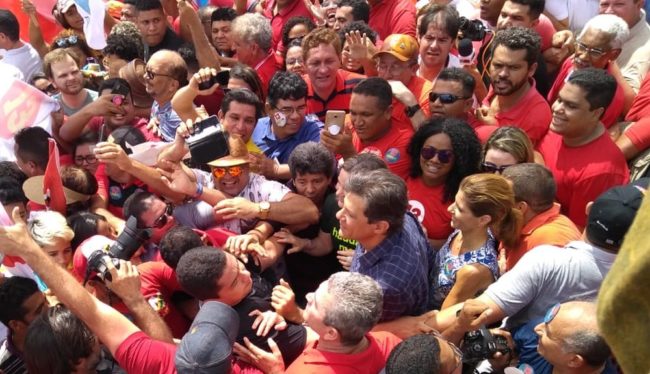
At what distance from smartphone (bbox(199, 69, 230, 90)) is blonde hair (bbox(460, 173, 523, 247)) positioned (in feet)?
6.83

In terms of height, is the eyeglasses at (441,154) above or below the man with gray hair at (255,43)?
above

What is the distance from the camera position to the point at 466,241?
3.06 metres

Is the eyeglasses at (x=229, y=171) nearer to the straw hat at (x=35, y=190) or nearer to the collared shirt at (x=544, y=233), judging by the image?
the straw hat at (x=35, y=190)

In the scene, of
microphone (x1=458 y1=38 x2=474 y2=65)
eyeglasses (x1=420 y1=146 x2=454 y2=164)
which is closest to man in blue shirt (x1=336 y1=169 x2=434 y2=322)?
eyeglasses (x1=420 y1=146 x2=454 y2=164)

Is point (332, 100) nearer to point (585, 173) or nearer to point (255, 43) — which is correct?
point (255, 43)

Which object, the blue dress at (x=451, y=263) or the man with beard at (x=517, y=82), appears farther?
the man with beard at (x=517, y=82)

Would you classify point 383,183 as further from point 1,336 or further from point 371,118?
point 1,336

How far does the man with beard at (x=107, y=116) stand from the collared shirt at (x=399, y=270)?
2.30 meters

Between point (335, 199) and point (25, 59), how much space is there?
13.2 feet

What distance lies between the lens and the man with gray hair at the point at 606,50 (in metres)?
4.16

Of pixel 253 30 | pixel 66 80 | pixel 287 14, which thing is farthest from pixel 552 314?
pixel 287 14

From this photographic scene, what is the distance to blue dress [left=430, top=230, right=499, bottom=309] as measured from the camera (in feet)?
9.84

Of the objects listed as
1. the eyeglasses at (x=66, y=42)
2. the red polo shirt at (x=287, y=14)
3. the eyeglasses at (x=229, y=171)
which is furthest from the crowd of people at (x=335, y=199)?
the red polo shirt at (x=287, y=14)

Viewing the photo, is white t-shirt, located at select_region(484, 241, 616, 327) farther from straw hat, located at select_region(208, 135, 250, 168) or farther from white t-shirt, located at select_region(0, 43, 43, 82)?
white t-shirt, located at select_region(0, 43, 43, 82)
